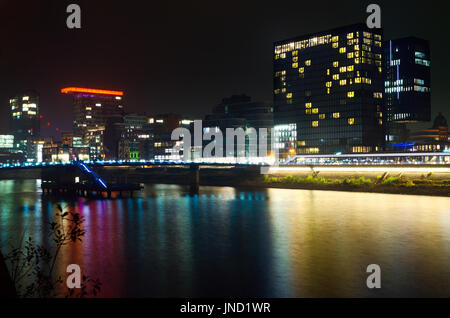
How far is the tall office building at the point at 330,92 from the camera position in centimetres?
16800

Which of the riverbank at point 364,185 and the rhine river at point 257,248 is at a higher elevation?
the riverbank at point 364,185

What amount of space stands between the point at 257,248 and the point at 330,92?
148 metres

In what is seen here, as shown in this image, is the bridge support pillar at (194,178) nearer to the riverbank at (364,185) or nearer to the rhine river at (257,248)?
the riverbank at (364,185)

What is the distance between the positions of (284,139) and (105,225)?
14907cm

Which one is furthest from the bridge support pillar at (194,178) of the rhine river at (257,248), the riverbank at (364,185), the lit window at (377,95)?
the lit window at (377,95)

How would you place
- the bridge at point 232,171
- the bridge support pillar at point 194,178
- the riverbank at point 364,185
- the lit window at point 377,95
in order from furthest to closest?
the lit window at point 377,95
the bridge support pillar at point 194,178
the bridge at point 232,171
the riverbank at point 364,185

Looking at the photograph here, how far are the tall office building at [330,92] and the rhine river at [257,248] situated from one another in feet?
344

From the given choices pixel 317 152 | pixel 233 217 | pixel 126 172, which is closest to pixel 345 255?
pixel 233 217

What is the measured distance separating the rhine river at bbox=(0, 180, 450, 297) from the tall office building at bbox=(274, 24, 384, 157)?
105 m

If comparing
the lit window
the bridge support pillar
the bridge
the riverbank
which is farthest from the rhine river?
the lit window

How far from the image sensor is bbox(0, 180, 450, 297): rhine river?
25.3 metres

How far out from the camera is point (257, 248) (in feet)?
121

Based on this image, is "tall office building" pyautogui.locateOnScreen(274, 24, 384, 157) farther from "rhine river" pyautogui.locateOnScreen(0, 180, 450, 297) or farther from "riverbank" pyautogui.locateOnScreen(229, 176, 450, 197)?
"rhine river" pyautogui.locateOnScreen(0, 180, 450, 297)

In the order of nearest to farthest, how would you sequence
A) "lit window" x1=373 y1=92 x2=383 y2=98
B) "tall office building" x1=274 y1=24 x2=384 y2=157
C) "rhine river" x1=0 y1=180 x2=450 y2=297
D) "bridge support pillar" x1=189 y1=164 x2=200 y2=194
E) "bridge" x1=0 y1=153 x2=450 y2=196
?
"rhine river" x1=0 y1=180 x2=450 y2=297
"bridge" x1=0 y1=153 x2=450 y2=196
"bridge support pillar" x1=189 y1=164 x2=200 y2=194
"tall office building" x1=274 y1=24 x2=384 y2=157
"lit window" x1=373 y1=92 x2=383 y2=98
